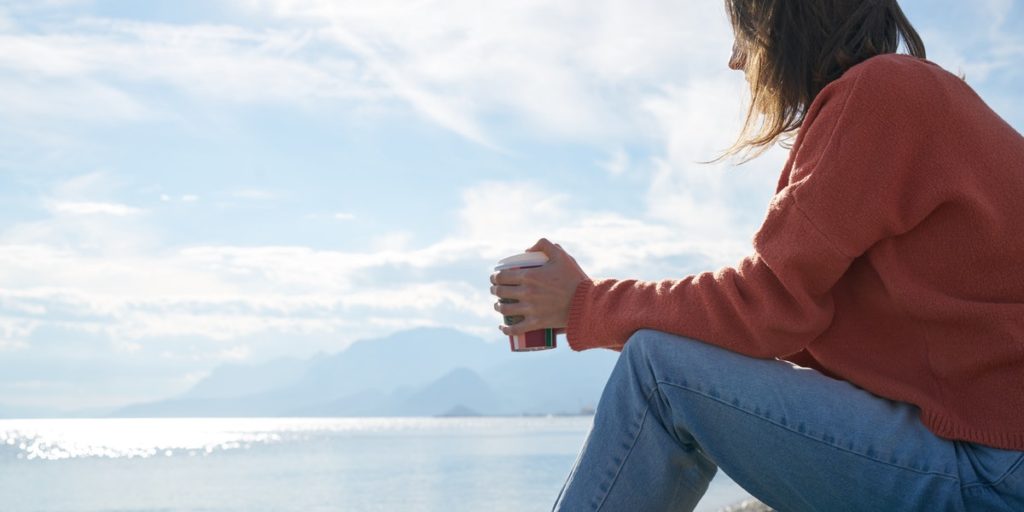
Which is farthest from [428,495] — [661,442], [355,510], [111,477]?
[661,442]

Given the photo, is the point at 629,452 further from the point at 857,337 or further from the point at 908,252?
the point at 908,252

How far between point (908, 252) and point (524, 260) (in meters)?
0.86

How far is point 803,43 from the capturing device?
220 centimetres

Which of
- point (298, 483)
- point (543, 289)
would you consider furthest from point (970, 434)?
point (298, 483)

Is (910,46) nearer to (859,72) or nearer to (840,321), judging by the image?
(859,72)

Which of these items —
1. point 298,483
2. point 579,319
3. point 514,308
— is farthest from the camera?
point 298,483

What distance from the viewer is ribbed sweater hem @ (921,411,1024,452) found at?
1824 millimetres

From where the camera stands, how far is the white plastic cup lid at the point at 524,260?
89.7 inches

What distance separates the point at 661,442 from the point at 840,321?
0.47 meters

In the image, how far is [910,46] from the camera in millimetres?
2260

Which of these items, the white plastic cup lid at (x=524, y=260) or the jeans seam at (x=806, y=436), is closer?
the jeans seam at (x=806, y=436)

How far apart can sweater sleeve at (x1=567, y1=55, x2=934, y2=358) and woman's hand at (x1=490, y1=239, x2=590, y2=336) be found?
25 centimetres

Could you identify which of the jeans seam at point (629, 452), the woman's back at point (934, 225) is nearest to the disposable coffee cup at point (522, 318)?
the jeans seam at point (629, 452)

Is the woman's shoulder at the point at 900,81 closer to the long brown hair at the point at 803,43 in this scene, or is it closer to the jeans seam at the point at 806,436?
the long brown hair at the point at 803,43
